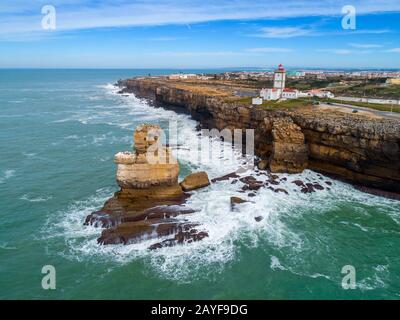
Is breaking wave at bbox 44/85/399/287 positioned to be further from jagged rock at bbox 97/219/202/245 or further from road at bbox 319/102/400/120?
road at bbox 319/102/400/120

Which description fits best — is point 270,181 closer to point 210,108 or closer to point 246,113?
point 246,113

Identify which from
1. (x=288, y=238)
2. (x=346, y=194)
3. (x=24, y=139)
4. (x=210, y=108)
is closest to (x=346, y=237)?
(x=288, y=238)

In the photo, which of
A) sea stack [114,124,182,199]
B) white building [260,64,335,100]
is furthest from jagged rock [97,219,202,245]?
white building [260,64,335,100]

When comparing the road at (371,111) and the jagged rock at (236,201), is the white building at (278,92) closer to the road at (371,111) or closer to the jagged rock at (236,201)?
the road at (371,111)

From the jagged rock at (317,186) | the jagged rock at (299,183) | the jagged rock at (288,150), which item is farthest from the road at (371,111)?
the jagged rock at (299,183)

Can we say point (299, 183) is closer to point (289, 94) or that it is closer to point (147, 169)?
point (147, 169)

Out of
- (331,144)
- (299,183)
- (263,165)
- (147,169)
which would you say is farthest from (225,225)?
(331,144)
